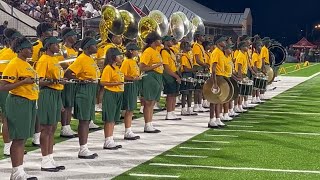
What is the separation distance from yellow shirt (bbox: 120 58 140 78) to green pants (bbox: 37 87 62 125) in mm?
2122

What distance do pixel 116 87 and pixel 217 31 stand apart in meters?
33.5

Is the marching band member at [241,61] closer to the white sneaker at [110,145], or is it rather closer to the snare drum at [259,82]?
the snare drum at [259,82]

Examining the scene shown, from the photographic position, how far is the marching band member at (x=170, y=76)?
11602 mm

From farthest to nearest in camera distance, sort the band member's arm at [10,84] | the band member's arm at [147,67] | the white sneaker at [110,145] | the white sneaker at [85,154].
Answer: the band member's arm at [147,67] → the white sneaker at [110,145] → the white sneaker at [85,154] → the band member's arm at [10,84]

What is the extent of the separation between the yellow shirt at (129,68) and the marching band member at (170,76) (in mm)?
1954

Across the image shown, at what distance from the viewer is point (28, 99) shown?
21.4 ft

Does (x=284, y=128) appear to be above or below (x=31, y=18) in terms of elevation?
below

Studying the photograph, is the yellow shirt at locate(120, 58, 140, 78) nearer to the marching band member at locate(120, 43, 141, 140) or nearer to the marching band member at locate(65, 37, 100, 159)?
the marching band member at locate(120, 43, 141, 140)

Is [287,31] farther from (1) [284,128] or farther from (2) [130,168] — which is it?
(2) [130,168]

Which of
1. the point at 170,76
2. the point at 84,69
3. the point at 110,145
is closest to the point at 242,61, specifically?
the point at 170,76

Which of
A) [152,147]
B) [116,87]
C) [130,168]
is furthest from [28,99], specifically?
[152,147]

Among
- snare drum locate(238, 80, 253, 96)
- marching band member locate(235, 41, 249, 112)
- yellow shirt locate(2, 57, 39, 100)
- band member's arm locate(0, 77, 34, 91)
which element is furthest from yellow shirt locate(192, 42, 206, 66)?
band member's arm locate(0, 77, 34, 91)

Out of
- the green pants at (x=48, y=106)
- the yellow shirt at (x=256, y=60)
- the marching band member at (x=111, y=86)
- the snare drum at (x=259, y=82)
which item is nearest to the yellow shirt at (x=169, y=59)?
the marching band member at (x=111, y=86)

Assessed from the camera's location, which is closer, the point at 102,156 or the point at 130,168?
the point at 130,168
